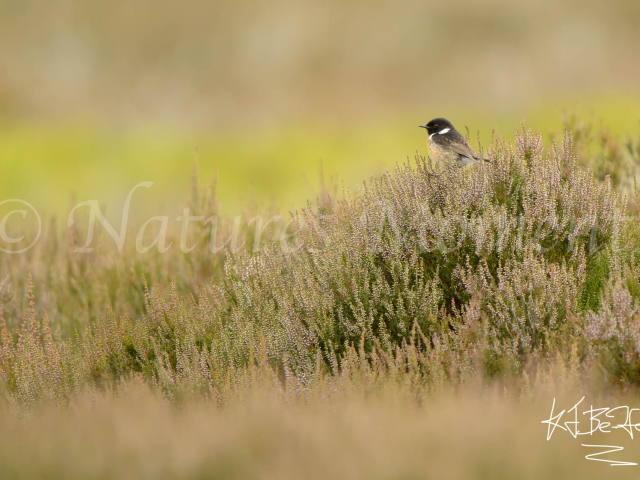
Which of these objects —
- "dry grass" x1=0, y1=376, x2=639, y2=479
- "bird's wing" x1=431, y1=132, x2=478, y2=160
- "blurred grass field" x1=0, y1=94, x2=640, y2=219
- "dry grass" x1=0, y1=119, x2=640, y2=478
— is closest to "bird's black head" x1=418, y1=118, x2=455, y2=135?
"bird's wing" x1=431, y1=132, x2=478, y2=160

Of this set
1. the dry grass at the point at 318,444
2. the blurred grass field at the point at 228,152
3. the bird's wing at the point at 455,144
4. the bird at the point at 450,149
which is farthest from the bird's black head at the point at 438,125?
the blurred grass field at the point at 228,152

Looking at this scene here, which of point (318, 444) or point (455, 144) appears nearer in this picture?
point (318, 444)

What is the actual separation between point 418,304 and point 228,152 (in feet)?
69.3

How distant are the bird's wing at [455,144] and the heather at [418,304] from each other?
308 millimetres

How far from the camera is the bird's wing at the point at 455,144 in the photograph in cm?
485

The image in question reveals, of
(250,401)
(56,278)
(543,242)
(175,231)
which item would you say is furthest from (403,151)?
(250,401)

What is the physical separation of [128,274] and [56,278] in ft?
3.50

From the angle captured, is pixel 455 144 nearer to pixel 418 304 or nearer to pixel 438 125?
pixel 438 125

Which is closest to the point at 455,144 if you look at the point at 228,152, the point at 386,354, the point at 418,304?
the point at 418,304

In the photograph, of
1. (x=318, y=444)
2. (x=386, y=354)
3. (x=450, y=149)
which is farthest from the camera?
(x=450, y=149)

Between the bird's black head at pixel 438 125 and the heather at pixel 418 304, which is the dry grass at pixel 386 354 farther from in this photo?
the bird's black head at pixel 438 125

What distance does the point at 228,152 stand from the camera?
24.1 m

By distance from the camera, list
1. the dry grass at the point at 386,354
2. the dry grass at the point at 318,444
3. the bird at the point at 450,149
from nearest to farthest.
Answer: the dry grass at the point at 318,444, the dry grass at the point at 386,354, the bird at the point at 450,149

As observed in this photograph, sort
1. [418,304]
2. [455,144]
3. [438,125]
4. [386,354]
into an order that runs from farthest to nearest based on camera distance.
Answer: [438,125]
[455,144]
[418,304]
[386,354]
